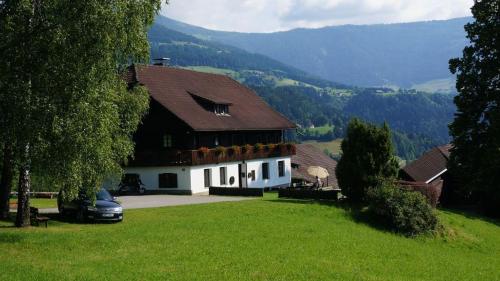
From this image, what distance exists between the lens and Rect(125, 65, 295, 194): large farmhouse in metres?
46.7

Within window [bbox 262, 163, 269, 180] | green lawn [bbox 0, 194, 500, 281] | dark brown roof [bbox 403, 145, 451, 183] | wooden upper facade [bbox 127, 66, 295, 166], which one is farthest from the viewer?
window [bbox 262, 163, 269, 180]

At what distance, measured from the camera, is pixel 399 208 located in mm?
30281

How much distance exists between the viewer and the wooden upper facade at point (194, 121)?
1850 inches

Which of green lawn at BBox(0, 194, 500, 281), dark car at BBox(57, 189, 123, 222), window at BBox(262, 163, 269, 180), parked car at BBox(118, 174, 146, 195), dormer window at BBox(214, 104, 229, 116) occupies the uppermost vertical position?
dormer window at BBox(214, 104, 229, 116)

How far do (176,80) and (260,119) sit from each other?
30.2ft

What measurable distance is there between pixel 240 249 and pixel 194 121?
2668 cm

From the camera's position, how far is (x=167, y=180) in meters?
46.8

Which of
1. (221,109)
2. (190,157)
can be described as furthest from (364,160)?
(221,109)

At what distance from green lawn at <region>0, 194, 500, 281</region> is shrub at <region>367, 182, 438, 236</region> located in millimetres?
955

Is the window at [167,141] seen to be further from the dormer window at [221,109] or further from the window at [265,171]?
the window at [265,171]

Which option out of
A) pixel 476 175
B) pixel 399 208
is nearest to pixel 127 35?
pixel 399 208

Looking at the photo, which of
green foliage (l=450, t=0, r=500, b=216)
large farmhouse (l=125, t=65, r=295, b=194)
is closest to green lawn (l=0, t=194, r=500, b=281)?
green foliage (l=450, t=0, r=500, b=216)

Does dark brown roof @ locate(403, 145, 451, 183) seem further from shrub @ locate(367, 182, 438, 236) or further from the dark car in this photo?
the dark car

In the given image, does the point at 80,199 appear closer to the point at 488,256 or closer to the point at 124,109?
the point at 124,109
